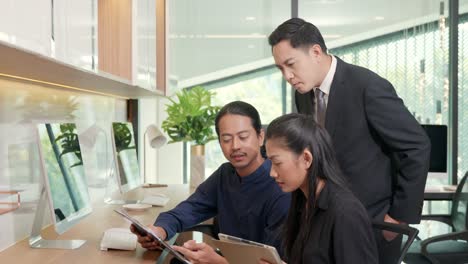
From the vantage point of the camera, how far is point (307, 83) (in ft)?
6.61

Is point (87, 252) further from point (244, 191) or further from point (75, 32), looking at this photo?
point (75, 32)

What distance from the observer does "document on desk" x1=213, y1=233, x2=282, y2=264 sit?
1.57 m

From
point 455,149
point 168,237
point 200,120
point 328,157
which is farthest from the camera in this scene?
point 455,149

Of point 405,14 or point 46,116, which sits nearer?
point 46,116

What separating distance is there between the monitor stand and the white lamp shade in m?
1.70

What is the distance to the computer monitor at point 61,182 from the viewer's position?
187cm

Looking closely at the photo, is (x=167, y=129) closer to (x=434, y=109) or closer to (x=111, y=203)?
(x=111, y=203)

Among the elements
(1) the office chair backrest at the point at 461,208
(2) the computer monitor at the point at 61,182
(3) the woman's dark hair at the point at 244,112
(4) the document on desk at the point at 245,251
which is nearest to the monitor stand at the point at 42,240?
(2) the computer monitor at the point at 61,182

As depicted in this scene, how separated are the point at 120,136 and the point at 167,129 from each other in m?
1.09

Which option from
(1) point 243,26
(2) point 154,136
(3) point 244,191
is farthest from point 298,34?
(1) point 243,26

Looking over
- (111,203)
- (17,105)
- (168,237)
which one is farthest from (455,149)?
(17,105)

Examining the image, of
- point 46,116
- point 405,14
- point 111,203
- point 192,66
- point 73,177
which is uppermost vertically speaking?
point 405,14

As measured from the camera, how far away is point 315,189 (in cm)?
159

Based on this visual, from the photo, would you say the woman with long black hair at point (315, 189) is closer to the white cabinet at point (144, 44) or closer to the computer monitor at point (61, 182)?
the computer monitor at point (61, 182)
